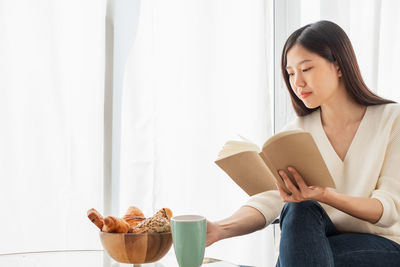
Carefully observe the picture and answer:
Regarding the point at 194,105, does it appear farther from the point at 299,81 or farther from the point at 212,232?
the point at 212,232

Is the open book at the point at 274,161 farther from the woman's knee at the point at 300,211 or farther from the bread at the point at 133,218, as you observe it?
the bread at the point at 133,218

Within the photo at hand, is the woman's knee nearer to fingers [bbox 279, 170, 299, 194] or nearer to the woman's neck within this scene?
fingers [bbox 279, 170, 299, 194]

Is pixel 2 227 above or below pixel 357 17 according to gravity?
below

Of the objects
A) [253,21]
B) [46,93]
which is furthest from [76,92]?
[253,21]

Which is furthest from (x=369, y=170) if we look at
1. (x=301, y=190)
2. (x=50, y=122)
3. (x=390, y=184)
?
(x=50, y=122)

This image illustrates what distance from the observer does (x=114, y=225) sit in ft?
2.81

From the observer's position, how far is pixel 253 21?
2.06 meters

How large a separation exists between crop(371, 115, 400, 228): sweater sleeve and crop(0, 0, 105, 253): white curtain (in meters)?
1.04

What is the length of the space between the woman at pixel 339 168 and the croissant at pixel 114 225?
1.11 ft

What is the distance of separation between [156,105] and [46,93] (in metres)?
0.46

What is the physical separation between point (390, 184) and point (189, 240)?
70 cm

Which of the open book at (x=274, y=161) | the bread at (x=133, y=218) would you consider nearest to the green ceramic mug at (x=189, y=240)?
the bread at (x=133, y=218)

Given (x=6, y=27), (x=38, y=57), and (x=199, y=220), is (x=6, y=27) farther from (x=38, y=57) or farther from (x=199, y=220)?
(x=199, y=220)

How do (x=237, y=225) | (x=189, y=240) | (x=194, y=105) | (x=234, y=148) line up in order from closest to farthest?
(x=189, y=240) < (x=234, y=148) < (x=237, y=225) < (x=194, y=105)
